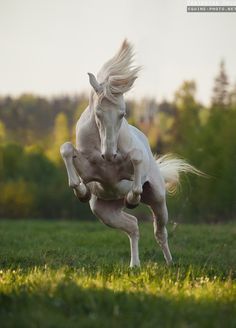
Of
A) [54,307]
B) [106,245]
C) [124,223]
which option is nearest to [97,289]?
[54,307]

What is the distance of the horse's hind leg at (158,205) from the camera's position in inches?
389

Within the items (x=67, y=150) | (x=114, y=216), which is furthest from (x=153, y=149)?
(x=67, y=150)

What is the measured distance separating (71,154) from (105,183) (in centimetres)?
64

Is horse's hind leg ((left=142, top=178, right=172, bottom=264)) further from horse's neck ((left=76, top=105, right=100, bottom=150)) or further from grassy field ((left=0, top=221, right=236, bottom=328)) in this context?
grassy field ((left=0, top=221, right=236, bottom=328))

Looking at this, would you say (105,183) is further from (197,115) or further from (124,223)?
(197,115)

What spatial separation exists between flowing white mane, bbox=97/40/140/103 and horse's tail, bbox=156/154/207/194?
2.59 m

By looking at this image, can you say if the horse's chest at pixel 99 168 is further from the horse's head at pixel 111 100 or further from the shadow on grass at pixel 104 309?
the shadow on grass at pixel 104 309

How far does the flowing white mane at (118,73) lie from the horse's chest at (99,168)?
807 mm

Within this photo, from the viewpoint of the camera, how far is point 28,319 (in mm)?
4246

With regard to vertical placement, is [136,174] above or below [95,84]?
below

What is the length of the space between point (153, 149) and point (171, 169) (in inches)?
1643

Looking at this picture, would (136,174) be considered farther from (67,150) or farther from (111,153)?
(67,150)

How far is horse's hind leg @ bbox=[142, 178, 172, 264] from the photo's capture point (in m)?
9.89

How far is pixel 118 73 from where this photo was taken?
8641 mm
